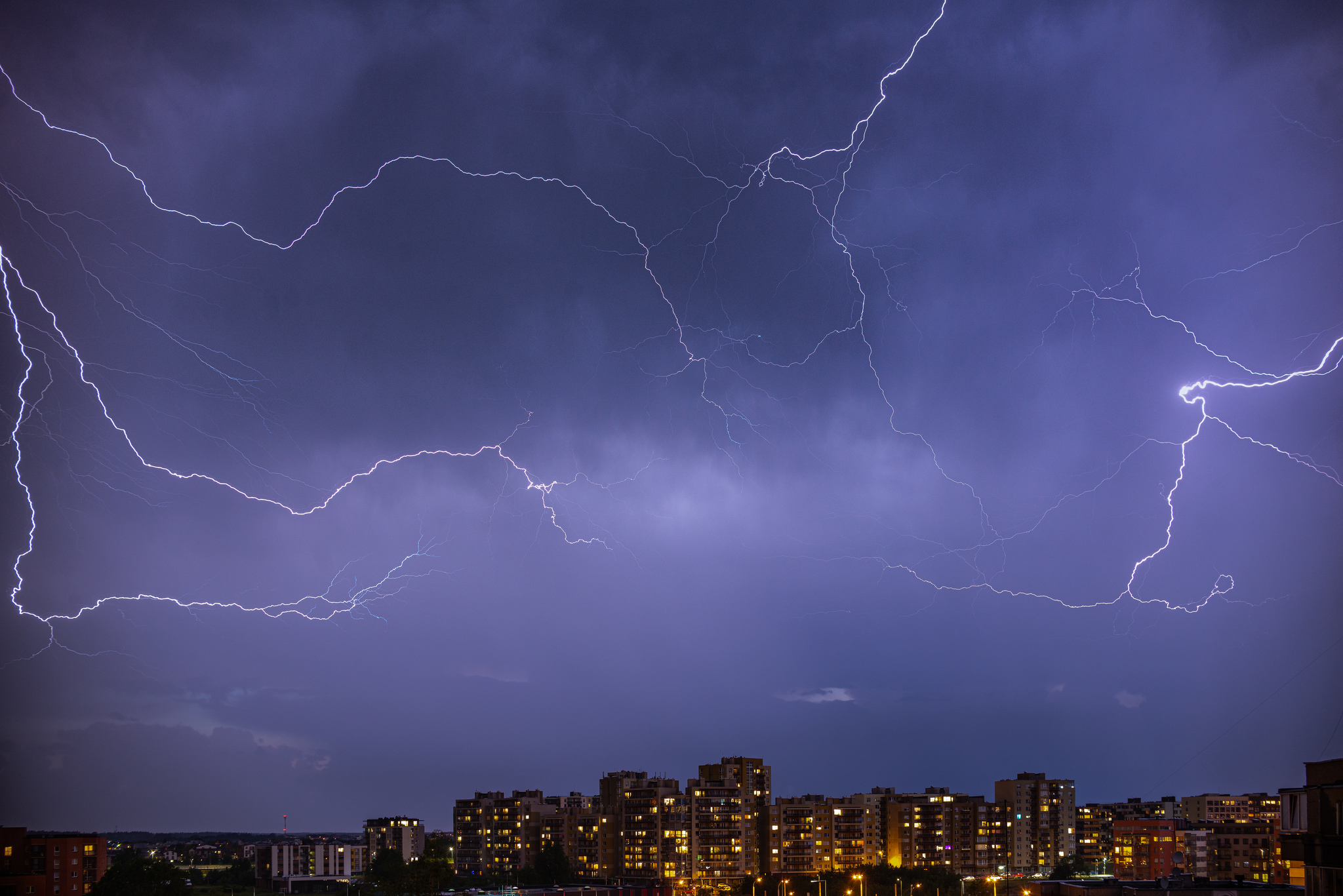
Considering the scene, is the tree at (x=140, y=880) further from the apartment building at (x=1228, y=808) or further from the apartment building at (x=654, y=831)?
the apartment building at (x=1228, y=808)

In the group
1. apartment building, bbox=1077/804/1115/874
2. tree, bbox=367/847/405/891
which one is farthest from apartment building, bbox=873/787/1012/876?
tree, bbox=367/847/405/891

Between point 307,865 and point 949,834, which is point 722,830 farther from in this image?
point 307,865

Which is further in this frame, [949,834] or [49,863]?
[949,834]

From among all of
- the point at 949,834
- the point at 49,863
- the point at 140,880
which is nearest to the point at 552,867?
the point at 140,880

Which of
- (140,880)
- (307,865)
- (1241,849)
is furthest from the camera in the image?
(307,865)

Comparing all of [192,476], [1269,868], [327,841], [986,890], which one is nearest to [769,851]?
[986,890]

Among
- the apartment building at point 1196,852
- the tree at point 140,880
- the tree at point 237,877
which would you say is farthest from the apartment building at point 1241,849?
the tree at point 237,877
